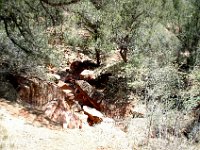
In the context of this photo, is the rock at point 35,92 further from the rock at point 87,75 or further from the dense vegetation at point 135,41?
the rock at point 87,75

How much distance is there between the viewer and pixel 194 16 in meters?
17.5

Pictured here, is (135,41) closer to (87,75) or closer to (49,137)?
(87,75)

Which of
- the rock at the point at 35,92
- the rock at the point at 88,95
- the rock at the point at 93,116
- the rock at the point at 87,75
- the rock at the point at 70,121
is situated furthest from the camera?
the rock at the point at 87,75

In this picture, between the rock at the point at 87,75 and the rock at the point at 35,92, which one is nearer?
the rock at the point at 35,92

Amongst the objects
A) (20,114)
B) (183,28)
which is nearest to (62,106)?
(20,114)

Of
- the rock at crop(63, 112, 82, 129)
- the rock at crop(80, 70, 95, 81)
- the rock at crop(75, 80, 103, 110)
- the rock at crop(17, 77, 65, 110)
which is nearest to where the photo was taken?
the rock at crop(63, 112, 82, 129)

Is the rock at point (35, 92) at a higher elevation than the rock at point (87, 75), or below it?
below

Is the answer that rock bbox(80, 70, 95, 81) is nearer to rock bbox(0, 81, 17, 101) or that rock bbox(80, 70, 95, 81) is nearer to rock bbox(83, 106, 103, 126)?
rock bbox(83, 106, 103, 126)

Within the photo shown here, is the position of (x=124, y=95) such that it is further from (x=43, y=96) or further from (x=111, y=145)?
(x=111, y=145)

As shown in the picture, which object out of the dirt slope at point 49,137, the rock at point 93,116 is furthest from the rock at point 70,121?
the rock at point 93,116

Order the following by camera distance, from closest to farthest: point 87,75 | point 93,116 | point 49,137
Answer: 1. point 49,137
2. point 93,116
3. point 87,75

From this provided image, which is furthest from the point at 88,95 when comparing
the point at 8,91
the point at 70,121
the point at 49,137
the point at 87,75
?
the point at 49,137

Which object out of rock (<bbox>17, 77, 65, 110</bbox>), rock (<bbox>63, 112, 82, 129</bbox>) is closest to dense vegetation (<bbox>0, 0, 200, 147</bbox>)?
rock (<bbox>17, 77, 65, 110</bbox>)

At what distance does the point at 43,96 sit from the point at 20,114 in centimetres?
284
